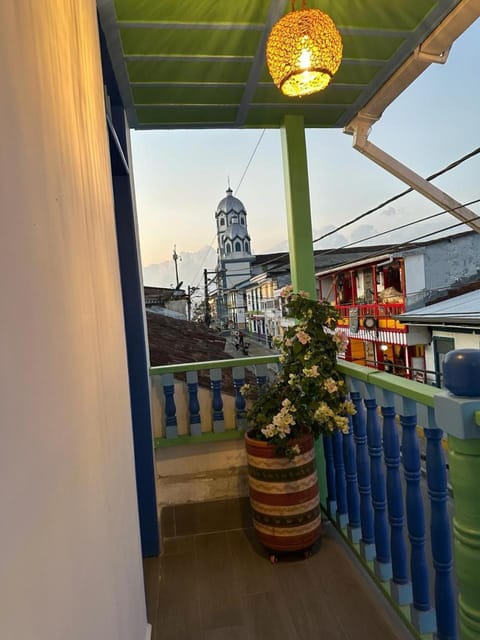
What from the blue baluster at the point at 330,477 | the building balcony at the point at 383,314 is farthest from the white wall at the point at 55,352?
the building balcony at the point at 383,314

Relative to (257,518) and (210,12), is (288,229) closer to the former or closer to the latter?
(210,12)

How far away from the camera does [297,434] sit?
2.05 metres

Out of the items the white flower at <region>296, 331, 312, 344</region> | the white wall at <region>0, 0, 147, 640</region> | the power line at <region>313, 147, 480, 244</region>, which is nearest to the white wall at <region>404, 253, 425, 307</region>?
the power line at <region>313, 147, 480, 244</region>

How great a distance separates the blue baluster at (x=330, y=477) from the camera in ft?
7.13

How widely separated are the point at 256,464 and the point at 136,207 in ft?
5.31

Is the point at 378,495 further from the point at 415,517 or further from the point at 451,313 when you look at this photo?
the point at 451,313

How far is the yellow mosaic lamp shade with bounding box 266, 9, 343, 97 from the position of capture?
1.53 metres

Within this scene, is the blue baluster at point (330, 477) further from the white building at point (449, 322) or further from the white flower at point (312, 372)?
the white building at point (449, 322)

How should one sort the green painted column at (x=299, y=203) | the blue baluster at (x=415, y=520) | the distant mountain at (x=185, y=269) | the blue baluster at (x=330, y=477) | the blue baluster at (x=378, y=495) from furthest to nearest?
1. the distant mountain at (x=185, y=269)
2. the green painted column at (x=299, y=203)
3. the blue baluster at (x=330, y=477)
4. the blue baluster at (x=378, y=495)
5. the blue baluster at (x=415, y=520)

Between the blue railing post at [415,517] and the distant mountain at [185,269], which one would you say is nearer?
the blue railing post at [415,517]

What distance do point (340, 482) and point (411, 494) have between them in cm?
80

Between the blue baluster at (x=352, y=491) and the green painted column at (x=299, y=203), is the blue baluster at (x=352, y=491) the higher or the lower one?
the lower one

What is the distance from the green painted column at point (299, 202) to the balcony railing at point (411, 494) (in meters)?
0.75

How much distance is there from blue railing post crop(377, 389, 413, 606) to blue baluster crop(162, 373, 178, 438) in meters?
1.44
